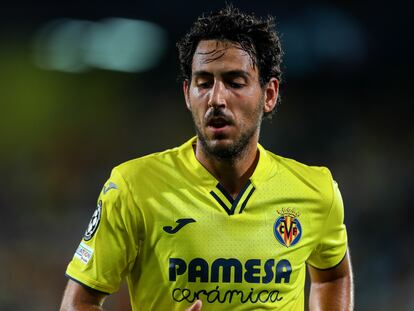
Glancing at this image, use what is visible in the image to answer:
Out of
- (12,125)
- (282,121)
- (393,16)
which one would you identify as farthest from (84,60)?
(393,16)

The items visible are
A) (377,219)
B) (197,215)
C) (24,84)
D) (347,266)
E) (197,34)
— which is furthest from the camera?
(24,84)

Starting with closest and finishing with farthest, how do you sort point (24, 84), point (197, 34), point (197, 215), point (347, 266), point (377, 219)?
point (197, 215) < point (197, 34) < point (347, 266) < point (377, 219) < point (24, 84)

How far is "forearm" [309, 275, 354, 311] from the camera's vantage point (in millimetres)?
2963

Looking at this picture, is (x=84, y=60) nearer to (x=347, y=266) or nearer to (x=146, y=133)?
(x=146, y=133)

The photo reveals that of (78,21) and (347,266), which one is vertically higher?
(78,21)

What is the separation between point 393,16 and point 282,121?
174 centimetres

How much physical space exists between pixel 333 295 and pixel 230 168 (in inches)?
29.0

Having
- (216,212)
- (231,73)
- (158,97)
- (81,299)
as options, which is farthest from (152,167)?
(158,97)

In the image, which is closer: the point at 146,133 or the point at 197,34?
the point at 197,34

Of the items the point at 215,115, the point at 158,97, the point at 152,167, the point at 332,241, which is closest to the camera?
the point at 215,115

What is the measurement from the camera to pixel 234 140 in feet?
8.61

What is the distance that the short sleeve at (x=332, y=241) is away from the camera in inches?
113

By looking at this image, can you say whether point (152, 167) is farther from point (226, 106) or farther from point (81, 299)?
point (81, 299)

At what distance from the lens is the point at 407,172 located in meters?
7.61
